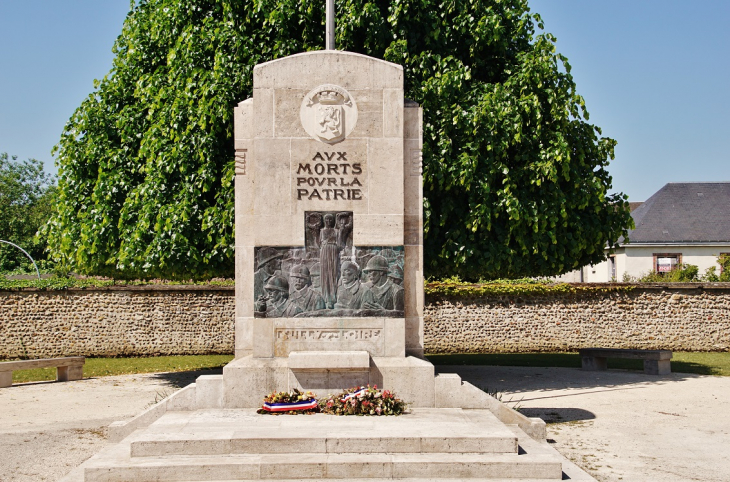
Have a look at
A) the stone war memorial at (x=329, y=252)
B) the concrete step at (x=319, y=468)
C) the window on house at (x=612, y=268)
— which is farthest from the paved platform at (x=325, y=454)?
the window on house at (x=612, y=268)

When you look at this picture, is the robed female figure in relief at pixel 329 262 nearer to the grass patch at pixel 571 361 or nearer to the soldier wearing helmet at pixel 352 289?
the soldier wearing helmet at pixel 352 289

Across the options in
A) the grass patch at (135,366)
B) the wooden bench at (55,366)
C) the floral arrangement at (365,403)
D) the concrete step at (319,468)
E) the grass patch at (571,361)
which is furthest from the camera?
the grass patch at (571,361)

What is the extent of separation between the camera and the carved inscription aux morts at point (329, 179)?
10281mm

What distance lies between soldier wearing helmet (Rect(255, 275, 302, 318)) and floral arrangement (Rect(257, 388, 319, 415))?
3.55 feet

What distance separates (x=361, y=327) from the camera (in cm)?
1015

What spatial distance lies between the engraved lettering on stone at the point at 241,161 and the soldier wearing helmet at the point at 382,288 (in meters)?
2.24

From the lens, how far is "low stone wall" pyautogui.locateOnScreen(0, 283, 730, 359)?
21.9 m

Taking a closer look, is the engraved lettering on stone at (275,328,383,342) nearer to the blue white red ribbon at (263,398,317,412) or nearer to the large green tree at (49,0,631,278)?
the blue white red ribbon at (263,398,317,412)

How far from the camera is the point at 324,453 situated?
8070 millimetres

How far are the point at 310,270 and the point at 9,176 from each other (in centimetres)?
5239

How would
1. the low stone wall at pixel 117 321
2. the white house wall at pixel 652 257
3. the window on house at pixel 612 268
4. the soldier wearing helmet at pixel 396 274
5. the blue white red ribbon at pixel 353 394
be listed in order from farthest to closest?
the window on house at pixel 612 268 → the white house wall at pixel 652 257 → the low stone wall at pixel 117 321 → the soldier wearing helmet at pixel 396 274 → the blue white red ribbon at pixel 353 394

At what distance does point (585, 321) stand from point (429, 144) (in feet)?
36.6

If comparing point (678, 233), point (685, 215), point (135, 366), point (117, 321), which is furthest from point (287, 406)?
point (685, 215)

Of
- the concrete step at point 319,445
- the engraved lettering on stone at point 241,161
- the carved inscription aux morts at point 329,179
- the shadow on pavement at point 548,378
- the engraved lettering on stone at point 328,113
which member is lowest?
the shadow on pavement at point 548,378
